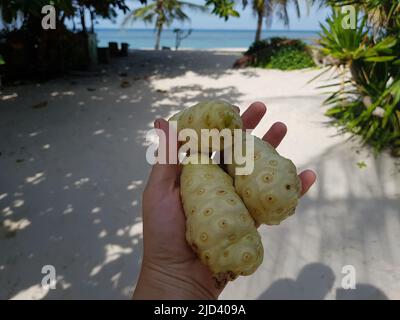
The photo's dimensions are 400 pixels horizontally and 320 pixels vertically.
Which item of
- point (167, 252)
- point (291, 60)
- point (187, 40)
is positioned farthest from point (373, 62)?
point (187, 40)

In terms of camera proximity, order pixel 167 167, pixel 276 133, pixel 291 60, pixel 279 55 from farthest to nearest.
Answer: pixel 279 55
pixel 291 60
pixel 276 133
pixel 167 167

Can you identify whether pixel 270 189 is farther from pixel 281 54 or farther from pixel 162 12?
pixel 162 12

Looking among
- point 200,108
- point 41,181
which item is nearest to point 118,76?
point 41,181

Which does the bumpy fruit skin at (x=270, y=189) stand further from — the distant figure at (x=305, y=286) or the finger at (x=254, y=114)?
the distant figure at (x=305, y=286)

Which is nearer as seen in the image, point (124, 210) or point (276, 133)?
point (276, 133)

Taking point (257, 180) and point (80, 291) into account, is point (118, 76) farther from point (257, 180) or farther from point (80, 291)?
point (257, 180)

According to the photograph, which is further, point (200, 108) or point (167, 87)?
point (167, 87)

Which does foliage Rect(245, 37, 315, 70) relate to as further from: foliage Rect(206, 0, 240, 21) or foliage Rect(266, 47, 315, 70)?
foliage Rect(206, 0, 240, 21)

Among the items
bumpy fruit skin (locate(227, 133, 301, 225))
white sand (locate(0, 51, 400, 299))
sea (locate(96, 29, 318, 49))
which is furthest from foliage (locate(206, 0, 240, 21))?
sea (locate(96, 29, 318, 49))
